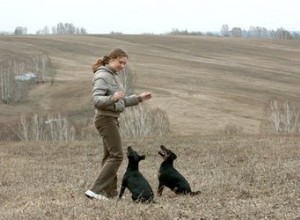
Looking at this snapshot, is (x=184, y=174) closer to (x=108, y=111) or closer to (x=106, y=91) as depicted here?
(x=108, y=111)

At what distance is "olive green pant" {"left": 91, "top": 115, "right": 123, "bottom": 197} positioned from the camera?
8.08 m

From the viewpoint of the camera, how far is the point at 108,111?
8.04 m

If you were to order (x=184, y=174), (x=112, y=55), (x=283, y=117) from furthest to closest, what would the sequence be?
1. (x=283, y=117)
2. (x=184, y=174)
3. (x=112, y=55)

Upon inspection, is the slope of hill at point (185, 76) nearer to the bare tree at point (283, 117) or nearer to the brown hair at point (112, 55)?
the bare tree at point (283, 117)

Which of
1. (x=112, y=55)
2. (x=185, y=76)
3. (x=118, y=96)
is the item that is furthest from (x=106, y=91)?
(x=185, y=76)

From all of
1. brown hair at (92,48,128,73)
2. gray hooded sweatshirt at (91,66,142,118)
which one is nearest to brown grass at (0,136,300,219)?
gray hooded sweatshirt at (91,66,142,118)

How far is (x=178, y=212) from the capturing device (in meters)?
7.07

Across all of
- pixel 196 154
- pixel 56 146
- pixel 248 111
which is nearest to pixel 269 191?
pixel 196 154

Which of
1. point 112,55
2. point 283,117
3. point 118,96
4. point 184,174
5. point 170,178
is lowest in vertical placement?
point 283,117

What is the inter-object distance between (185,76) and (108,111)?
8018 cm

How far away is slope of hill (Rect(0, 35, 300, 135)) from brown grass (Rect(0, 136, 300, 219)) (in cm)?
3905

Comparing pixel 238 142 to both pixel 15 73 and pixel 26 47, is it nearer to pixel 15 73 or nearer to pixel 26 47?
pixel 15 73

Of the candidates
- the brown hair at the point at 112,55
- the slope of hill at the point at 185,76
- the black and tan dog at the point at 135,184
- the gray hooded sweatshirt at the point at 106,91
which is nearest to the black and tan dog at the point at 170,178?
the black and tan dog at the point at 135,184

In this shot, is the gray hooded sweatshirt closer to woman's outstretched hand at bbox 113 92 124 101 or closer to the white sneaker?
woman's outstretched hand at bbox 113 92 124 101
